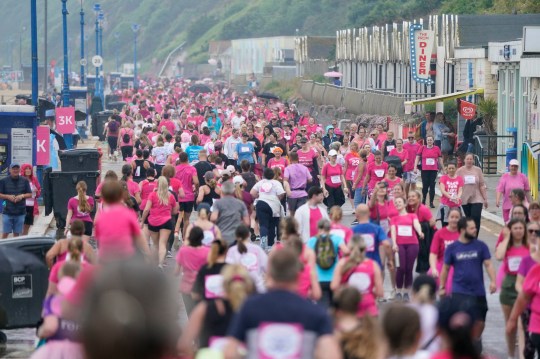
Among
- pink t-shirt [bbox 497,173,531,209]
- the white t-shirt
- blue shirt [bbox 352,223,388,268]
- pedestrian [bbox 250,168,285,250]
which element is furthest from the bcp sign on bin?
the white t-shirt

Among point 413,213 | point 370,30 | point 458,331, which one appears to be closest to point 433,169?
point 413,213

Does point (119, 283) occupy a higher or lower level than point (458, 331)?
higher

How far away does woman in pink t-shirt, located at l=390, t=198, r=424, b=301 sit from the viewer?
15430 mm

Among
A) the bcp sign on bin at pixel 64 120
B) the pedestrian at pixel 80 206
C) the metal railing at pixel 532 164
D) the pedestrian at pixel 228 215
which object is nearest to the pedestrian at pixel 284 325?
the pedestrian at pixel 228 215

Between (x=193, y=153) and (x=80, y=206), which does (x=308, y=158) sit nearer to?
(x=193, y=153)

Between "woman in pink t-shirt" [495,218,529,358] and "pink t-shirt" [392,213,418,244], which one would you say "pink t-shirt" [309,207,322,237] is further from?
"woman in pink t-shirt" [495,218,529,358]

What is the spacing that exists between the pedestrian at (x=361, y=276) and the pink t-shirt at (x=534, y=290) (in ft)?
3.96

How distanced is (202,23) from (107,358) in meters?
189

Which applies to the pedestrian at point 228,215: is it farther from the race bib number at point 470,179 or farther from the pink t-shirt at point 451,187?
the race bib number at point 470,179

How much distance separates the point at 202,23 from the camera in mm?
190625

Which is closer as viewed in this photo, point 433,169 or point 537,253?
point 537,253

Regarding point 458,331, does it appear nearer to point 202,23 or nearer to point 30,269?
point 30,269

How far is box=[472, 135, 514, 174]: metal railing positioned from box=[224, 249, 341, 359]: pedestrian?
29607mm

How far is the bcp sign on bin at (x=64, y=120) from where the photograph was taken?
37906 millimetres
